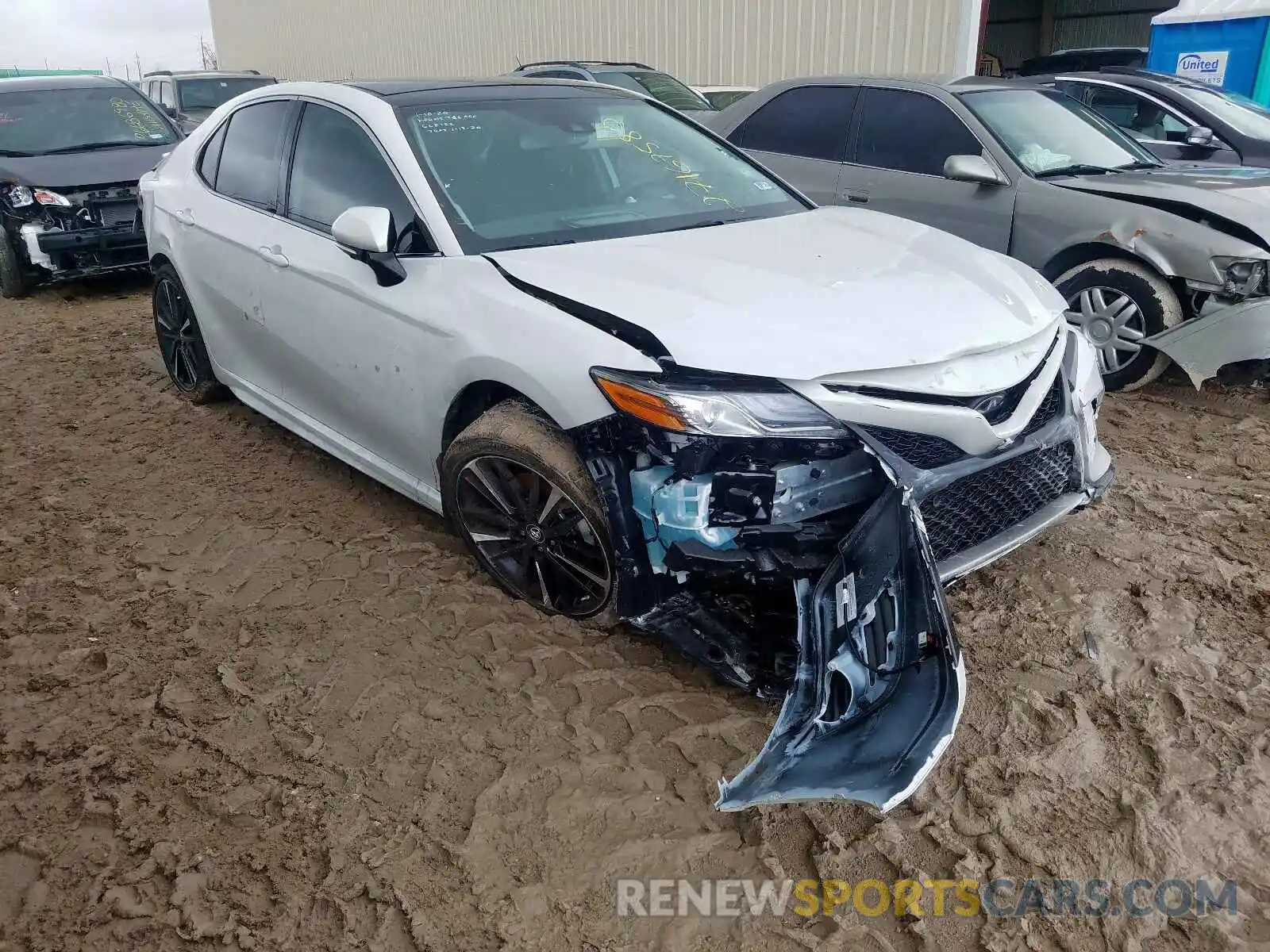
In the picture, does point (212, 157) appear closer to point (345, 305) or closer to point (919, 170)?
point (345, 305)

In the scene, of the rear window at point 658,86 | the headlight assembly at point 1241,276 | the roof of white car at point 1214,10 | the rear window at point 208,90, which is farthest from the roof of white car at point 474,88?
the rear window at point 208,90

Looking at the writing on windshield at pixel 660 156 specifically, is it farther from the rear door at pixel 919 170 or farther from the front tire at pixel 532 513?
the rear door at pixel 919 170

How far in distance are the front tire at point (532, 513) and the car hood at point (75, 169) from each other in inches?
241

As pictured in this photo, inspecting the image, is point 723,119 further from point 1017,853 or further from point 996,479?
point 1017,853

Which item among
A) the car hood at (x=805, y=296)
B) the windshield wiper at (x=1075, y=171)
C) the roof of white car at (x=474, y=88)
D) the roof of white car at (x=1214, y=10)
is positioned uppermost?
the roof of white car at (x=1214, y=10)

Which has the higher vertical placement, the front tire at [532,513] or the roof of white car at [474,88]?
the roof of white car at [474,88]

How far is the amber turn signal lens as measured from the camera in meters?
2.46

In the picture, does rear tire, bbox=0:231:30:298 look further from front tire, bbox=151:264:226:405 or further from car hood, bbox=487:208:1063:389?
car hood, bbox=487:208:1063:389

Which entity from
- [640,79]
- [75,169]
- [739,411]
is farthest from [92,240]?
[739,411]

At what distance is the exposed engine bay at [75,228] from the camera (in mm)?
7641

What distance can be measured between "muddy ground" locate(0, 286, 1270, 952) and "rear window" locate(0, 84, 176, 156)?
565 centimetres

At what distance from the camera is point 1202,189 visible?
A: 5062 millimetres

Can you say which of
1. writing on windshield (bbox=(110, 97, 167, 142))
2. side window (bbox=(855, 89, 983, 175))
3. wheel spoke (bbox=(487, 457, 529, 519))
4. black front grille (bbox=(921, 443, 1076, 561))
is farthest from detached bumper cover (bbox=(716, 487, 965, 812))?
writing on windshield (bbox=(110, 97, 167, 142))

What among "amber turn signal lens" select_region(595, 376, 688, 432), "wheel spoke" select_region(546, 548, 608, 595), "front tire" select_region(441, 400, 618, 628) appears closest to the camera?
"amber turn signal lens" select_region(595, 376, 688, 432)
